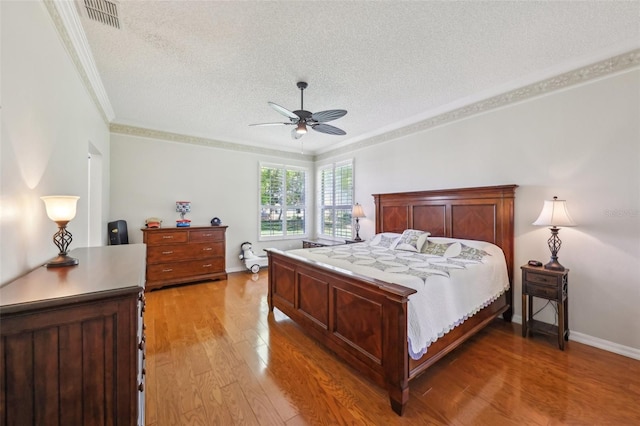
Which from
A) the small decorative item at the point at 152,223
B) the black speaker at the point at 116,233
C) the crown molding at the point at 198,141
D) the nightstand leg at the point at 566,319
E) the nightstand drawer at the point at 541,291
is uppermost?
the crown molding at the point at 198,141

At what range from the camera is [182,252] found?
4.50 m

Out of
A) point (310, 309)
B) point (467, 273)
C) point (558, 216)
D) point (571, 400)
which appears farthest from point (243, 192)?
point (571, 400)

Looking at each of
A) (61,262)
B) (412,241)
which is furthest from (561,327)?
(61,262)

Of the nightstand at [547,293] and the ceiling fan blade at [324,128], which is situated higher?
the ceiling fan blade at [324,128]

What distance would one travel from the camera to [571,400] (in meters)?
1.84

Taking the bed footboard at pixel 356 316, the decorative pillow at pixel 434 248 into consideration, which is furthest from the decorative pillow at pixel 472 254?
the bed footboard at pixel 356 316

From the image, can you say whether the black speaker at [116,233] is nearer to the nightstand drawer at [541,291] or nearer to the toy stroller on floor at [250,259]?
the toy stroller on floor at [250,259]

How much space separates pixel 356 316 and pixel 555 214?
224cm

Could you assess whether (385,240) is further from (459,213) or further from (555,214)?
(555,214)

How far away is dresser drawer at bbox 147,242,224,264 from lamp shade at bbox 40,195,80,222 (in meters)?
2.93

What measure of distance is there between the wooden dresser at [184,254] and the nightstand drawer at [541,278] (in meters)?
4.53

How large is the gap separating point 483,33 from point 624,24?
108 cm

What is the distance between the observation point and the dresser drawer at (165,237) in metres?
4.26

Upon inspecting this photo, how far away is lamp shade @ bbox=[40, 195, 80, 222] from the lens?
1.57 metres
